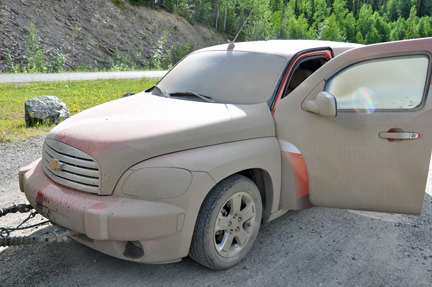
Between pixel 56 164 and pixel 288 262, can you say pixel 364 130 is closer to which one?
pixel 288 262

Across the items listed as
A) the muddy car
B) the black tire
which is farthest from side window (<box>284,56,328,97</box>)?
the black tire

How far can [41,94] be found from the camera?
42.1 ft

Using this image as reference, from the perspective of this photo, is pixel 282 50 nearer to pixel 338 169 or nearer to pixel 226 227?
pixel 338 169

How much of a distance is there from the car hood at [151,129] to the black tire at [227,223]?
40cm

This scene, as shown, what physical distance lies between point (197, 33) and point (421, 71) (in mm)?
47969

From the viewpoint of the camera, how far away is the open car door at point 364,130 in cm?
334

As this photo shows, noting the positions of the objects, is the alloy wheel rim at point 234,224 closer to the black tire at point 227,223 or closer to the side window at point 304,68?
the black tire at point 227,223

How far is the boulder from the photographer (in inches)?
323

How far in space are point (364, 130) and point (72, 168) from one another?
2397 mm

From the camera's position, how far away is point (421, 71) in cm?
336

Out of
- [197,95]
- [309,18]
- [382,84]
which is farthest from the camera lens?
[309,18]

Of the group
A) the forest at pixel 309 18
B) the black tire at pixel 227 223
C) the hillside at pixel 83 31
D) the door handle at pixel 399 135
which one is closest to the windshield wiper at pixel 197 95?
the black tire at pixel 227 223

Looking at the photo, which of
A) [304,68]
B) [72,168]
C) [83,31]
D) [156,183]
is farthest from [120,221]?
[83,31]

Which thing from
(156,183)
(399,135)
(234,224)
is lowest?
(234,224)
